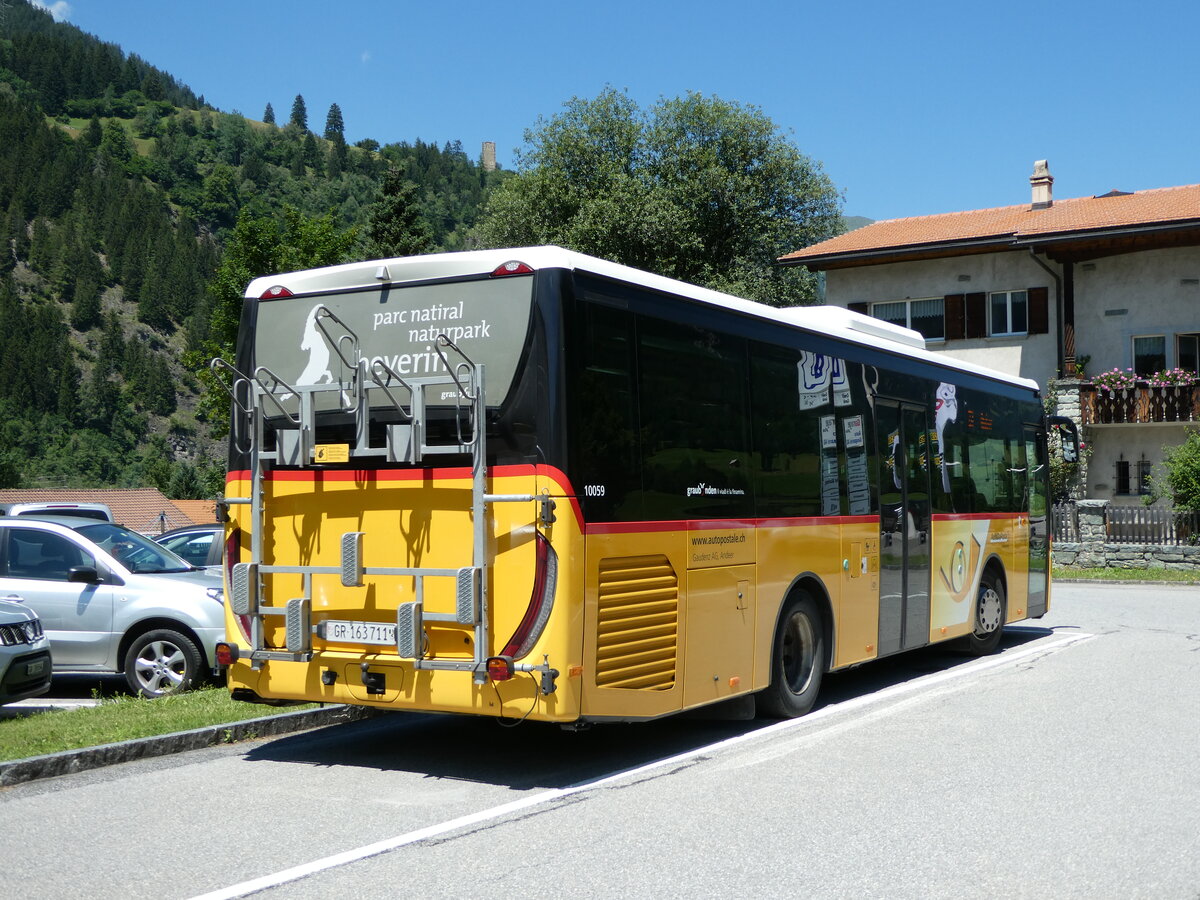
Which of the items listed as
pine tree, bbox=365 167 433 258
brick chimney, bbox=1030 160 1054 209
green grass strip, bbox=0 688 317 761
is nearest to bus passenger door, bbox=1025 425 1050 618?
green grass strip, bbox=0 688 317 761

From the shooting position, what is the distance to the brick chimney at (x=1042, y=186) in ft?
135

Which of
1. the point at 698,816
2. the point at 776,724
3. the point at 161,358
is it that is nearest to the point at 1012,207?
the point at 776,724

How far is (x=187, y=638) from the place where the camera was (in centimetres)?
1116

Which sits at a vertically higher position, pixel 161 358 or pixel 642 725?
pixel 161 358

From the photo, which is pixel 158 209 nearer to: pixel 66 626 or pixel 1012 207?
pixel 1012 207

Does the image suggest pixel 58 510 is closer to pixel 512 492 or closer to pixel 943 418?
pixel 943 418

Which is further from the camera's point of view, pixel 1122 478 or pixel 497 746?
pixel 1122 478

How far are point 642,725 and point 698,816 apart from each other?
3.14 m

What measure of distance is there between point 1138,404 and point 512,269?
29.9 m

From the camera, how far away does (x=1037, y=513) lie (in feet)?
51.7

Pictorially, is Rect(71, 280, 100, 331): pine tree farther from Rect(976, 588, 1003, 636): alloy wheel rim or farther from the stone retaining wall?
Rect(976, 588, 1003, 636): alloy wheel rim

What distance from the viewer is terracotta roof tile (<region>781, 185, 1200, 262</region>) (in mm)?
34875

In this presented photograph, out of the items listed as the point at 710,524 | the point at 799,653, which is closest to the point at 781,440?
the point at 710,524

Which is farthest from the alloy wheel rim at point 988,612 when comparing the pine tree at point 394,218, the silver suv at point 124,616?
→ the pine tree at point 394,218
